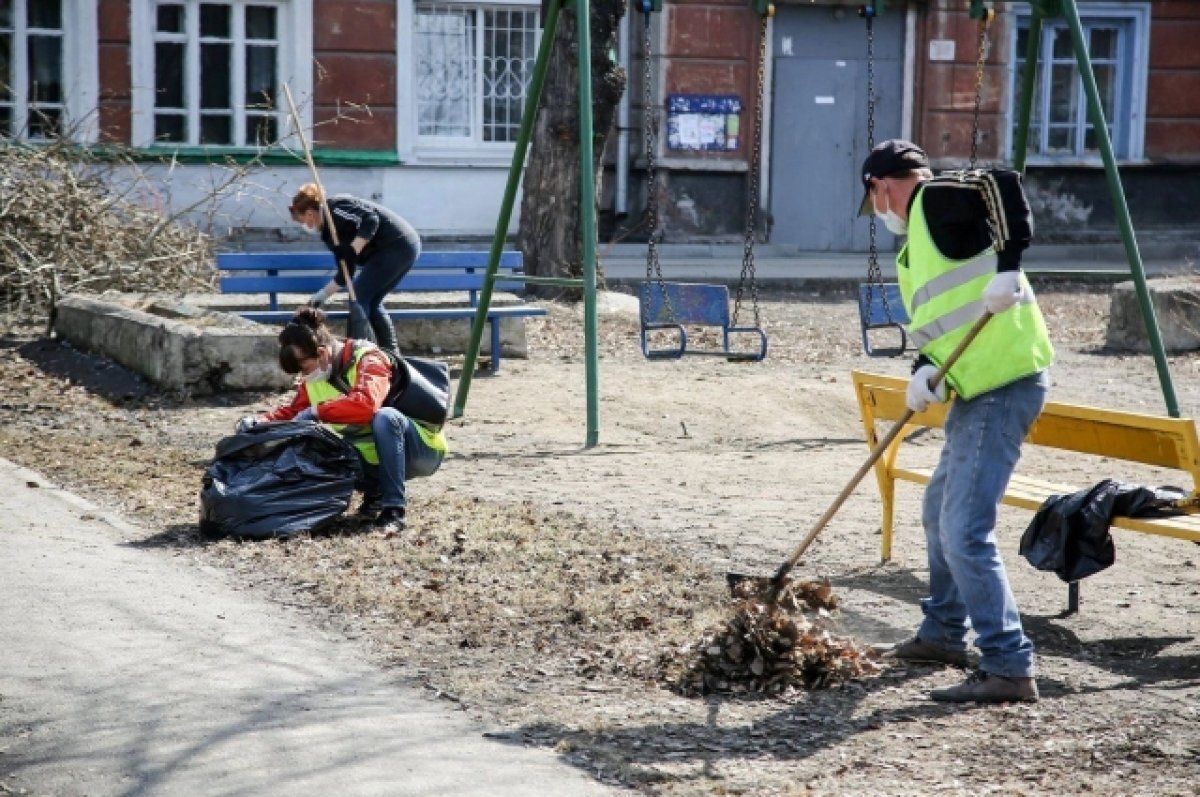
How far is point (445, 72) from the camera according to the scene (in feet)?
63.6

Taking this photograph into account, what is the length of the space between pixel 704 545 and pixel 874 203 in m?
1.98

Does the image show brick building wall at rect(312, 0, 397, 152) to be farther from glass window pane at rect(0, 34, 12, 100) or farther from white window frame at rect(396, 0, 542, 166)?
glass window pane at rect(0, 34, 12, 100)

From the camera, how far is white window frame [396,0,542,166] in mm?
18891

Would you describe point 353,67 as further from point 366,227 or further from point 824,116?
point 366,227

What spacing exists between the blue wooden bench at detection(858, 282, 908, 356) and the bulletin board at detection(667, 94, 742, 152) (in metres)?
8.06

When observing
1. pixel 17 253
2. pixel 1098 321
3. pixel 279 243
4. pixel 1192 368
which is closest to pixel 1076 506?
pixel 1192 368

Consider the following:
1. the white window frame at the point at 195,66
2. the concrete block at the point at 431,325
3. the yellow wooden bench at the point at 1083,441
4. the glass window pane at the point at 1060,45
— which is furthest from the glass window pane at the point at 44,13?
the yellow wooden bench at the point at 1083,441

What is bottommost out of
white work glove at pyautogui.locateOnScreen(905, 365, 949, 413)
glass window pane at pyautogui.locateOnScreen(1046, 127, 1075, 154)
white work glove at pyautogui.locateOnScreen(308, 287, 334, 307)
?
white work glove at pyautogui.locateOnScreen(308, 287, 334, 307)

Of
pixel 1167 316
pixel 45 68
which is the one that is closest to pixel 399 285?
pixel 1167 316

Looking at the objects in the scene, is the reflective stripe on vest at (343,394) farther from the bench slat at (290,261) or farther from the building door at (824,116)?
the building door at (824,116)

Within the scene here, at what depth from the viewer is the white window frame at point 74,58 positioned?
17.9 m

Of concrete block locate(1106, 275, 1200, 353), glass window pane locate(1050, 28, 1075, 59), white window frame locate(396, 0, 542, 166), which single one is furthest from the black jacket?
glass window pane locate(1050, 28, 1075, 59)

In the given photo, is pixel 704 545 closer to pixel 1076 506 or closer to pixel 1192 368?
pixel 1076 506

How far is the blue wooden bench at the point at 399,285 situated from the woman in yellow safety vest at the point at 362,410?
378 centimetres
